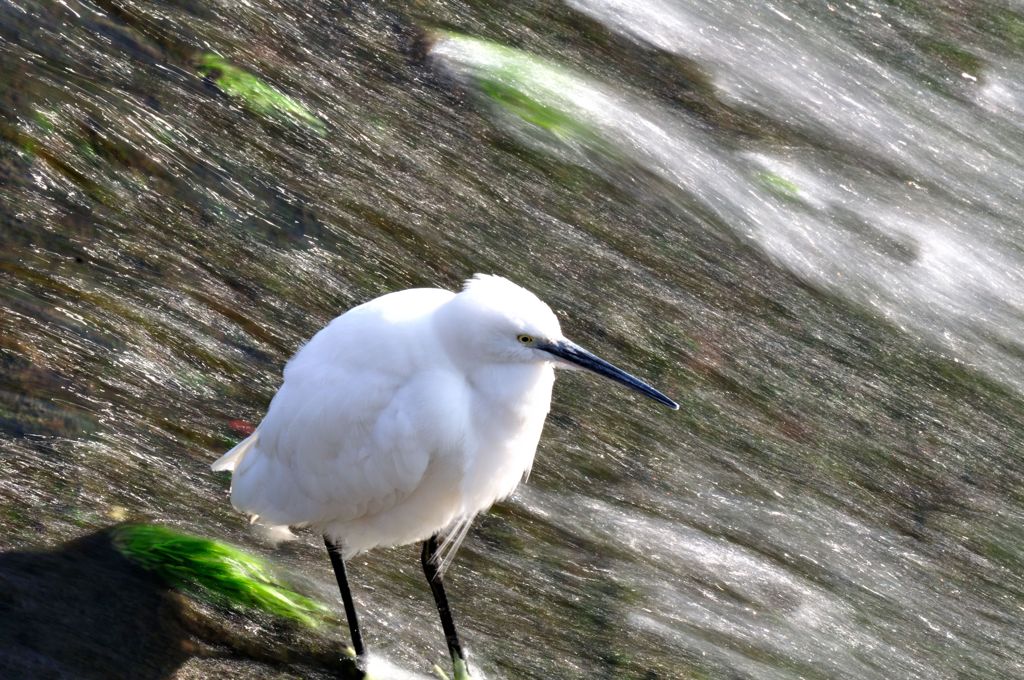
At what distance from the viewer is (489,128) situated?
7.18 meters

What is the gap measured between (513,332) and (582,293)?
2.49 metres

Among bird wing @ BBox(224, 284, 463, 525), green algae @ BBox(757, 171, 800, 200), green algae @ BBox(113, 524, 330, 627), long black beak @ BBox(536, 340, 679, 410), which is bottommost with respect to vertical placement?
green algae @ BBox(113, 524, 330, 627)

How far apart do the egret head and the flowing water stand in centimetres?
126

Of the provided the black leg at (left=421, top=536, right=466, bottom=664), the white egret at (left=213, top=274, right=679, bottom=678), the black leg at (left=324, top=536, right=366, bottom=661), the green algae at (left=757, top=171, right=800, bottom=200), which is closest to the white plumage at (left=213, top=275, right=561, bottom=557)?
the white egret at (left=213, top=274, right=679, bottom=678)

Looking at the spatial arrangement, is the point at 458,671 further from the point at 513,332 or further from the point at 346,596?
the point at 513,332

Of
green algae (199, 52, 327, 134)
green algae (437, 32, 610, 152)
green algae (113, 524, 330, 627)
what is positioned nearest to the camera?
green algae (113, 524, 330, 627)

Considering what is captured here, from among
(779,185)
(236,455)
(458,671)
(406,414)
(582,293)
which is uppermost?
(779,185)

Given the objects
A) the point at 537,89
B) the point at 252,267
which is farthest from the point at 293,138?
the point at 537,89

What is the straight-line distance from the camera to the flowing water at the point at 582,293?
4980 mm

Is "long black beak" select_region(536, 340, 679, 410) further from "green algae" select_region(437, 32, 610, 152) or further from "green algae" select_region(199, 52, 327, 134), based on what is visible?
"green algae" select_region(437, 32, 610, 152)

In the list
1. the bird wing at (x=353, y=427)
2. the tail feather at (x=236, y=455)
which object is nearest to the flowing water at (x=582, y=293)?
the tail feather at (x=236, y=455)

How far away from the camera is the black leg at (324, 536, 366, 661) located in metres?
4.50

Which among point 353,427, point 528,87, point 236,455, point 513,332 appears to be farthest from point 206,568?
point 528,87

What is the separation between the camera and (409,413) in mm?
4113
